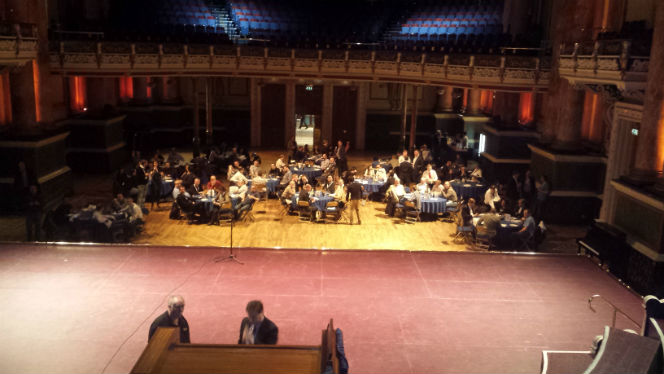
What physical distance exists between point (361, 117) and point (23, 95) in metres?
14.3

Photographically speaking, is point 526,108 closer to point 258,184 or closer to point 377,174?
point 377,174

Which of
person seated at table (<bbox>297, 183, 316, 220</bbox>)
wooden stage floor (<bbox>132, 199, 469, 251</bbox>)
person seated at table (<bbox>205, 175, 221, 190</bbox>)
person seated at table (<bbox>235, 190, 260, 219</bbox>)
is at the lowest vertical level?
wooden stage floor (<bbox>132, 199, 469, 251</bbox>)

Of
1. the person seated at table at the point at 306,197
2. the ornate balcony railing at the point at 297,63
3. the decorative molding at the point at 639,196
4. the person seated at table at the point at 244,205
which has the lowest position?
the person seated at table at the point at 244,205

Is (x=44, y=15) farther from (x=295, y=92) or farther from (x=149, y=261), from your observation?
(x=295, y=92)

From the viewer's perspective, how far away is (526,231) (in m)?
12.4

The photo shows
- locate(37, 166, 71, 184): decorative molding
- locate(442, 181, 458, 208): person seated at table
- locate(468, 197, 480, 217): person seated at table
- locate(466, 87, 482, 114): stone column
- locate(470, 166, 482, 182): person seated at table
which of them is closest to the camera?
locate(468, 197, 480, 217): person seated at table

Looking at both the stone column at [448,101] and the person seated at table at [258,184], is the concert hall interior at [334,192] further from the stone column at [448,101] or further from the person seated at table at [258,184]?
the stone column at [448,101]

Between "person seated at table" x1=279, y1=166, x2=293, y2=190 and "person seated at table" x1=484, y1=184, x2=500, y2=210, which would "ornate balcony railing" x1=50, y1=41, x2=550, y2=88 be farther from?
"person seated at table" x1=279, y1=166, x2=293, y2=190

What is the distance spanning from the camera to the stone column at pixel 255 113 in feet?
83.4

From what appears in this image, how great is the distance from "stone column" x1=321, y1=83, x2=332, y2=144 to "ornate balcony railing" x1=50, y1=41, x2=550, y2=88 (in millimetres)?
4317

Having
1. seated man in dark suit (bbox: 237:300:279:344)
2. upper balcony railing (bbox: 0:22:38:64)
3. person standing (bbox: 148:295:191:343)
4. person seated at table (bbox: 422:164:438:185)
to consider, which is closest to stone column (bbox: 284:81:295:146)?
person seated at table (bbox: 422:164:438:185)

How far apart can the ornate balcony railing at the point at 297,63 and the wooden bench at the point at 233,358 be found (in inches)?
531

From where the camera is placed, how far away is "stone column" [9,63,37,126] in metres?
15.1

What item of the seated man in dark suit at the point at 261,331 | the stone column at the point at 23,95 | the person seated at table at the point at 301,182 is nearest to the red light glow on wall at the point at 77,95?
the stone column at the point at 23,95
